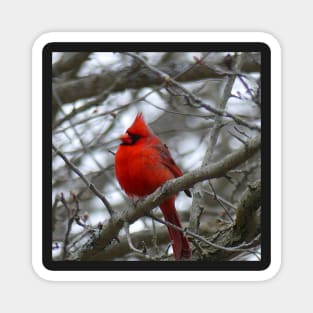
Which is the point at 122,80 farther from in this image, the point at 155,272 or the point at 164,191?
the point at 155,272

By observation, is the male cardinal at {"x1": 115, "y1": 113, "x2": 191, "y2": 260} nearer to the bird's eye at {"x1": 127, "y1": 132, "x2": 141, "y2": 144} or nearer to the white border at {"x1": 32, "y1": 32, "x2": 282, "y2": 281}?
the bird's eye at {"x1": 127, "y1": 132, "x2": 141, "y2": 144}

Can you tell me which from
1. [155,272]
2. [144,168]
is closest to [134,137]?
[144,168]

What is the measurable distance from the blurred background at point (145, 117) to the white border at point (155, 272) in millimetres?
73

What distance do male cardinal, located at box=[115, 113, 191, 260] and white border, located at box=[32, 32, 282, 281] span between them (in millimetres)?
196

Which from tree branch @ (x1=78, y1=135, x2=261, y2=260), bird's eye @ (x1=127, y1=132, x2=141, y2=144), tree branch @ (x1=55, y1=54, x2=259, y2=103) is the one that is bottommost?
tree branch @ (x1=78, y1=135, x2=261, y2=260)

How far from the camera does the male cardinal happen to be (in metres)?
3.05

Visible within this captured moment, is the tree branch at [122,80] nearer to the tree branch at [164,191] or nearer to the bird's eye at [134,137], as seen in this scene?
the bird's eye at [134,137]

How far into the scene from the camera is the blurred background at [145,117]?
3086 mm

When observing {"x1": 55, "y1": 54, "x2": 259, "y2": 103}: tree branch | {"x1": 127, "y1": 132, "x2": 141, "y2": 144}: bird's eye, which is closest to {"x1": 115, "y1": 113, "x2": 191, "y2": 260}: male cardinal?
{"x1": 127, "y1": 132, "x2": 141, "y2": 144}: bird's eye

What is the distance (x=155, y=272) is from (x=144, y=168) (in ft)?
1.29

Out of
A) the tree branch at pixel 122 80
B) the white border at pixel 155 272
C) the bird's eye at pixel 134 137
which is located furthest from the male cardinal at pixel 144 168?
the tree branch at pixel 122 80

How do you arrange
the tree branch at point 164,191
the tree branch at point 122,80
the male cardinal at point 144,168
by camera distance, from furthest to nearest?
the tree branch at point 122,80
the male cardinal at point 144,168
the tree branch at point 164,191

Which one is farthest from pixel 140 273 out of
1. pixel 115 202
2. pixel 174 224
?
pixel 115 202
